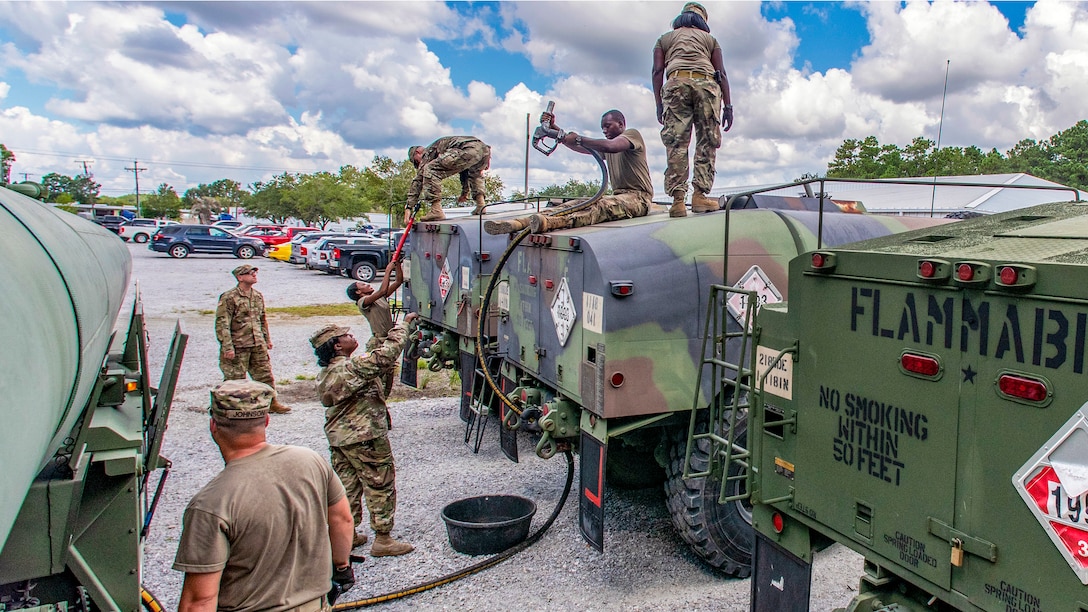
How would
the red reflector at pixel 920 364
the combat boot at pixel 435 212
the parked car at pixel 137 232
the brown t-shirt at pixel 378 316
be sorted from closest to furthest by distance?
the red reflector at pixel 920 364
the brown t-shirt at pixel 378 316
the combat boot at pixel 435 212
the parked car at pixel 137 232

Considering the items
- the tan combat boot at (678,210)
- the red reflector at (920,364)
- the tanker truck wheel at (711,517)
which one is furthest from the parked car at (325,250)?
the red reflector at (920,364)

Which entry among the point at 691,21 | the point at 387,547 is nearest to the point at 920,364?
the point at 387,547

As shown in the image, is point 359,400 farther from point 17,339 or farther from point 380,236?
point 380,236

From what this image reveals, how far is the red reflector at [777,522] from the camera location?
149 inches

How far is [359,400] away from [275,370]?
7.23m

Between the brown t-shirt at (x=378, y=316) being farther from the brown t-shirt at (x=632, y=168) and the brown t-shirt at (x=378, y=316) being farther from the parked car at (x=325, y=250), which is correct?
the parked car at (x=325, y=250)

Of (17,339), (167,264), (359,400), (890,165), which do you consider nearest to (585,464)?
(359,400)

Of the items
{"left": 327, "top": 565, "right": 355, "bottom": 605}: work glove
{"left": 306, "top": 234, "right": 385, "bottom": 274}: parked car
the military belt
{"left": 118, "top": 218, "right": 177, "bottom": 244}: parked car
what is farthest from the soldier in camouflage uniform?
{"left": 118, "top": 218, "right": 177, "bottom": 244}: parked car

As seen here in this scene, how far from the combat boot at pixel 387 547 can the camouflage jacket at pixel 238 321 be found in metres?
4.18

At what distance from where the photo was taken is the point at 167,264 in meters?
32.3

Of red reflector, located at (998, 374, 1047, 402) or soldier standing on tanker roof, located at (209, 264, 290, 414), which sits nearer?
red reflector, located at (998, 374, 1047, 402)

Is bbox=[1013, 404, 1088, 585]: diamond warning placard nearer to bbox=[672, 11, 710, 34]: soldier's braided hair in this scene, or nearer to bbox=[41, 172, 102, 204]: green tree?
bbox=[672, 11, 710, 34]: soldier's braided hair

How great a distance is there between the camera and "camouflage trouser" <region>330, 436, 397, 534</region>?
218 inches

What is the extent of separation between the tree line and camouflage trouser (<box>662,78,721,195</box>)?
3.76 meters
